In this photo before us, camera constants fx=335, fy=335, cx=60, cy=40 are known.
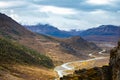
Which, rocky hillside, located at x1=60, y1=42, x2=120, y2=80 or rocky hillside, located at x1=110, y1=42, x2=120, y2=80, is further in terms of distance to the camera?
rocky hillside, located at x1=60, y1=42, x2=120, y2=80

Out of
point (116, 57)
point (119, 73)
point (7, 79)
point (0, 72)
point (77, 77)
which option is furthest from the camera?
point (0, 72)

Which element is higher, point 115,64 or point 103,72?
point 115,64

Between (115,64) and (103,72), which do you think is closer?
(115,64)

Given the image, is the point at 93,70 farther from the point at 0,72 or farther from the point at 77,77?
the point at 0,72

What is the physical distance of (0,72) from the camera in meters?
200

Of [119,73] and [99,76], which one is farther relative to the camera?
[99,76]

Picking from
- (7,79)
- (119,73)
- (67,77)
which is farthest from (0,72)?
(119,73)

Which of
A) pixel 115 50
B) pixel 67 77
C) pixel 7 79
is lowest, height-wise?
pixel 7 79

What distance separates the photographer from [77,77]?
76.0 meters

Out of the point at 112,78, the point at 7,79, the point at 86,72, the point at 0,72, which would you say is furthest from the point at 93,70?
the point at 0,72

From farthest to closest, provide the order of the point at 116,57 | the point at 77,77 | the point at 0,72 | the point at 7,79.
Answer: the point at 0,72, the point at 7,79, the point at 77,77, the point at 116,57

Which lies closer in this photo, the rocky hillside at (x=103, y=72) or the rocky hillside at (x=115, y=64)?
the rocky hillside at (x=115, y=64)

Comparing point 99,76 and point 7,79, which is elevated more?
point 99,76

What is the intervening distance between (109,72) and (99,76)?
2.47 meters
